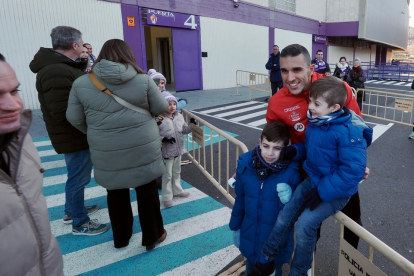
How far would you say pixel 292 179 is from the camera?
6.95 feet

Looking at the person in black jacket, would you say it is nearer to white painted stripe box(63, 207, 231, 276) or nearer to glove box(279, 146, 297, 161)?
white painted stripe box(63, 207, 231, 276)

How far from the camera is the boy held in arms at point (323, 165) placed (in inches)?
69.6

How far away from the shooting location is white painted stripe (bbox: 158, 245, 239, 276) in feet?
9.33

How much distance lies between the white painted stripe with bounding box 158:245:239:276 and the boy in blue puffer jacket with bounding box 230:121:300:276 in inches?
31.2

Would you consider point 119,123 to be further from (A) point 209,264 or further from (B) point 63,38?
(A) point 209,264

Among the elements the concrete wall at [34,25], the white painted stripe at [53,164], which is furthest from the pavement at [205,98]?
the white painted stripe at [53,164]

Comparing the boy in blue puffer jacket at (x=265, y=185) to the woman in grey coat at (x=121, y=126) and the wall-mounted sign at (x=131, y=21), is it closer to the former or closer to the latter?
the woman in grey coat at (x=121, y=126)

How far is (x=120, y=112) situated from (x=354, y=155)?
1.91m

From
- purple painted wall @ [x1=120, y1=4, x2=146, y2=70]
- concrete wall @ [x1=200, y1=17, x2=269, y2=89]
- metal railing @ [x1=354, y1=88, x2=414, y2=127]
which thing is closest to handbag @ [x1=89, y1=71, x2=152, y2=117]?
metal railing @ [x1=354, y1=88, x2=414, y2=127]

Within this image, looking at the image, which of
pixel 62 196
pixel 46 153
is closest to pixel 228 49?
pixel 46 153

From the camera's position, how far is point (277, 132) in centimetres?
210

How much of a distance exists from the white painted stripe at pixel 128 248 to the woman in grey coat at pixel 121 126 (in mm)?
392

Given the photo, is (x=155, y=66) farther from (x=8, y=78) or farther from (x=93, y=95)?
(x=8, y=78)

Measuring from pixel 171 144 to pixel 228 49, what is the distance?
1471 cm
